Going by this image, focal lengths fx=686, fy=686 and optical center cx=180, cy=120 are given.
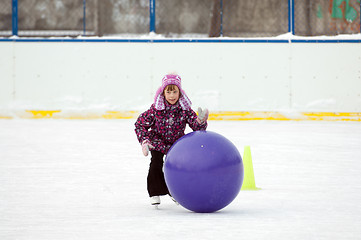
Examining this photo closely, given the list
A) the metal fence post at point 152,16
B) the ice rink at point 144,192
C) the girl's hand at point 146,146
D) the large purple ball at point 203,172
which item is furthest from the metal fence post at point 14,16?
the large purple ball at point 203,172

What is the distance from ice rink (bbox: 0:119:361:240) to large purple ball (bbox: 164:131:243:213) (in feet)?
0.36

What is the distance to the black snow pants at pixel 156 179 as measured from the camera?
4871 millimetres

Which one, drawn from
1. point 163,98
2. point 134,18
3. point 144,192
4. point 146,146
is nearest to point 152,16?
point 134,18

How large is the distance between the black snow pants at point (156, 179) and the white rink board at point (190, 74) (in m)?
7.86

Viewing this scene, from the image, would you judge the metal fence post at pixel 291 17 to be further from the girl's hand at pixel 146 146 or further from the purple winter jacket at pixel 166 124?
the girl's hand at pixel 146 146

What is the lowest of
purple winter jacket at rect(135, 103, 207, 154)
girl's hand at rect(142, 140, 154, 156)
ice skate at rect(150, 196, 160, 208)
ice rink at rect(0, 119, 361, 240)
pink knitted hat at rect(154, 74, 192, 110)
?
ice rink at rect(0, 119, 361, 240)

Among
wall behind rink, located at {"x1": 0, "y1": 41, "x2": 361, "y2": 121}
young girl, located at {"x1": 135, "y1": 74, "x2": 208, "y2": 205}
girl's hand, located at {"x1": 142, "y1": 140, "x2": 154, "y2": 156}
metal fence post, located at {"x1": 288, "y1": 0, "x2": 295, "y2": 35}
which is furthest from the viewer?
metal fence post, located at {"x1": 288, "y1": 0, "x2": 295, "y2": 35}

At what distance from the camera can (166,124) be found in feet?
15.8

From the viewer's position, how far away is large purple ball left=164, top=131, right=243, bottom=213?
4312 mm

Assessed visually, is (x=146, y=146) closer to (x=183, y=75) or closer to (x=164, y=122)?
(x=164, y=122)

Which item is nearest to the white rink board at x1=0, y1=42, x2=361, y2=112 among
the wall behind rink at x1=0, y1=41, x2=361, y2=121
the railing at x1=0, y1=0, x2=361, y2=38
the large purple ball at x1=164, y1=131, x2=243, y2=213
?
the wall behind rink at x1=0, y1=41, x2=361, y2=121

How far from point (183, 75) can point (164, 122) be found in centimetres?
814

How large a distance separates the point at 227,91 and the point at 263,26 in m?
4.71

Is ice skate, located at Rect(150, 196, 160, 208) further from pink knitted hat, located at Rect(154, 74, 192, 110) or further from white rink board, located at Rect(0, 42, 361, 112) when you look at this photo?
white rink board, located at Rect(0, 42, 361, 112)
